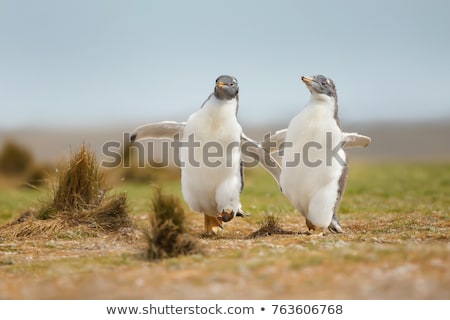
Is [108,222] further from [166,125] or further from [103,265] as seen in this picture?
[103,265]

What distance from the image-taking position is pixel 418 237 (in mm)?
10055

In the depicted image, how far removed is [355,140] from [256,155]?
159 cm

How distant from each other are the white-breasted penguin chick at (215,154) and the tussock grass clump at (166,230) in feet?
6.82

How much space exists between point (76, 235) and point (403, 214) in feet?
21.6

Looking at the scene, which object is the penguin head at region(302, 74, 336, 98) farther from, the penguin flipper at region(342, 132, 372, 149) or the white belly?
the white belly

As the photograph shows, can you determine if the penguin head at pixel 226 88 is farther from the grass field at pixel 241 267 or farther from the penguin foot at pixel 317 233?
the penguin foot at pixel 317 233

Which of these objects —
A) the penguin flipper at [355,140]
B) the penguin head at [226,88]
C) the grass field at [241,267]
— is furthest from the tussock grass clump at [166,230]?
the penguin flipper at [355,140]

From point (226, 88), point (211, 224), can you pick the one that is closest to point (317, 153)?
point (226, 88)

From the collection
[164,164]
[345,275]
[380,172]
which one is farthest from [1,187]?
[345,275]

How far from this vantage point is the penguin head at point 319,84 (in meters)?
9.95

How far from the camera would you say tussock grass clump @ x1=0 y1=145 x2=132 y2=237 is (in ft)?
35.2

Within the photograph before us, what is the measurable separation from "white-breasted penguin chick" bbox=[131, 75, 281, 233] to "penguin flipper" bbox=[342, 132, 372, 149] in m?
1.67

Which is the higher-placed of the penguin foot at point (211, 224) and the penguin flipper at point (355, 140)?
the penguin flipper at point (355, 140)

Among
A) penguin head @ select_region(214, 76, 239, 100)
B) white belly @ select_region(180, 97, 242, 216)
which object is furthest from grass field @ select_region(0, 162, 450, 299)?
penguin head @ select_region(214, 76, 239, 100)
